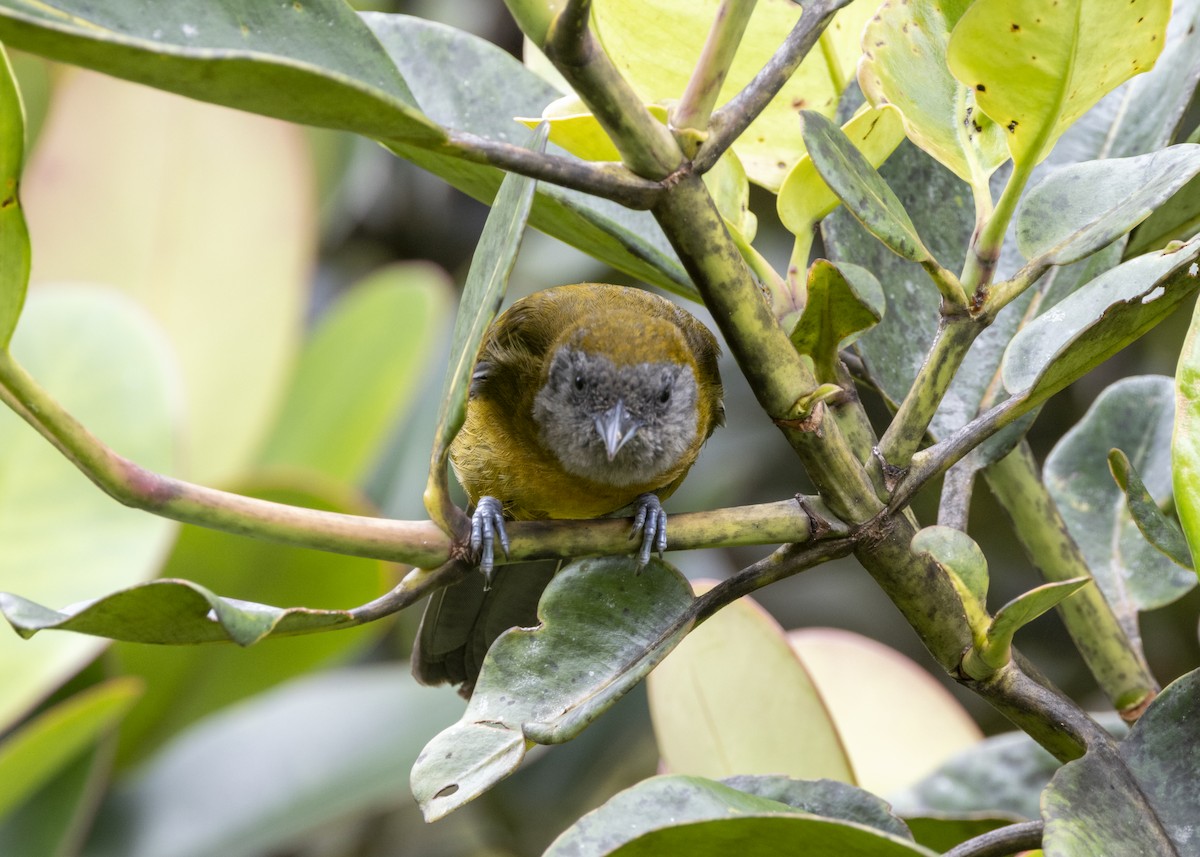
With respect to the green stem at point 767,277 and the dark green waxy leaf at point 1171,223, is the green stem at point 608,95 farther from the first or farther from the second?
the dark green waxy leaf at point 1171,223

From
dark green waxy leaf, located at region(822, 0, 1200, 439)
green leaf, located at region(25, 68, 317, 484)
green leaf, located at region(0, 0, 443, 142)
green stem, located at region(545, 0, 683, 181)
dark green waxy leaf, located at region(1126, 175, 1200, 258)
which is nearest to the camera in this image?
green leaf, located at region(0, 0, 443, 142)

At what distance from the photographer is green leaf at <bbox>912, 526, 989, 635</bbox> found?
0.82m

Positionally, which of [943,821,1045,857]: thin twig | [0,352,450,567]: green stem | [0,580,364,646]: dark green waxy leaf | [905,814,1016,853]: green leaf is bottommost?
[905,814,1016,853]: green leaf

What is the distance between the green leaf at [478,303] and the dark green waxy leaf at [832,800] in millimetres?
331

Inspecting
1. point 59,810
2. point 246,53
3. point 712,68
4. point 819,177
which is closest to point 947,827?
point 819,177

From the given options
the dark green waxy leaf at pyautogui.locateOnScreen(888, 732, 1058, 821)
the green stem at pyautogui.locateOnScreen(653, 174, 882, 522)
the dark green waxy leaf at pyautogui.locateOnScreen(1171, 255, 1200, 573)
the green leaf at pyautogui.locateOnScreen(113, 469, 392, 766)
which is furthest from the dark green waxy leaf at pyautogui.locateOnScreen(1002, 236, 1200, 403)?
the green leaf at pyautogui.locateOnScreen(113, 469, 392, 766)

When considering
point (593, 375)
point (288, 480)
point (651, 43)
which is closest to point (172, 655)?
point (288, 480)

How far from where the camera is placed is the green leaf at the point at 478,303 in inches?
29.5

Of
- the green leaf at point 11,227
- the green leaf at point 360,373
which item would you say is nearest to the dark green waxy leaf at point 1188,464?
the green leaf at point 11,227

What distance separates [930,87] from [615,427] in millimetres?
1019

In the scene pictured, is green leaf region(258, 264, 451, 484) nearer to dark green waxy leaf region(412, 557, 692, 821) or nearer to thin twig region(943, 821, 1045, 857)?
dark green waxy leaf region(412, 557, 692, 821)

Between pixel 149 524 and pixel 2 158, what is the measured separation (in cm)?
121

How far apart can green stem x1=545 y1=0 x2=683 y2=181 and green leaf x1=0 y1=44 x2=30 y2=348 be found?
319 millimetres

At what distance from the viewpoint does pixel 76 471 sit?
1.94 metres
